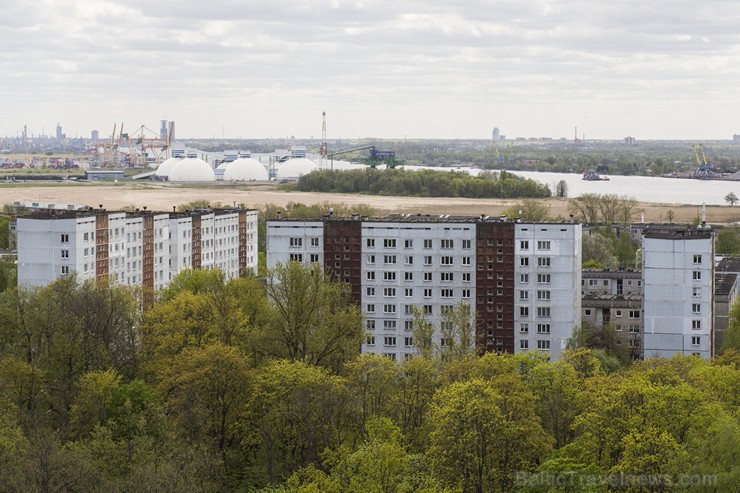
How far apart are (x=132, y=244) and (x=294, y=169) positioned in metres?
120

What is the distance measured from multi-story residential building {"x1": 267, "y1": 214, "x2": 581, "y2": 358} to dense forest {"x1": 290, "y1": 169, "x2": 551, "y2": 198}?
82368 mm

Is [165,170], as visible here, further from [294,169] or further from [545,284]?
[545,284]

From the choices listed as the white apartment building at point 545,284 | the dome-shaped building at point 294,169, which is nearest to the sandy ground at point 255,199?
the dome-shaped building at point 294,169

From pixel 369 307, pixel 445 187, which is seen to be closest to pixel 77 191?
pixel 445 187

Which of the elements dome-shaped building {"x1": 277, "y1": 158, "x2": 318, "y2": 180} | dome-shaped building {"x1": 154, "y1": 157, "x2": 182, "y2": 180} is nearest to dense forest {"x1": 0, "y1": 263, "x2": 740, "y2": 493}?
dome-shaped building {"x1": 154, "y1": 157, "x2": 182, "y2": 180}

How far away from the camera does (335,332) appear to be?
3516 centimetres

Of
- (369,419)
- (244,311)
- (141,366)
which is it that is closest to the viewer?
(369,419)

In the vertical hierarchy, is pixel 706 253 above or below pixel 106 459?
above

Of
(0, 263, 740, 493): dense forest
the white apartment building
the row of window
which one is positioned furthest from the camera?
the row of window

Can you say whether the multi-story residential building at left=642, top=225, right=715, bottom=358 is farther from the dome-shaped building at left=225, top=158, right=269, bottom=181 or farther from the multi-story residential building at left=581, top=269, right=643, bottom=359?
the dome-shaped building at left=225, top=158, right=269, bottom=181

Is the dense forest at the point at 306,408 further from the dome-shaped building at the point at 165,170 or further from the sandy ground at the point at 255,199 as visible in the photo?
the dome-shaped building at the point at 165,170

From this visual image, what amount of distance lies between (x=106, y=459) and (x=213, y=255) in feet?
106

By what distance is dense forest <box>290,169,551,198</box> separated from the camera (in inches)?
4975

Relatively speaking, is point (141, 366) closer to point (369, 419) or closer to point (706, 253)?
point (369, 419)
